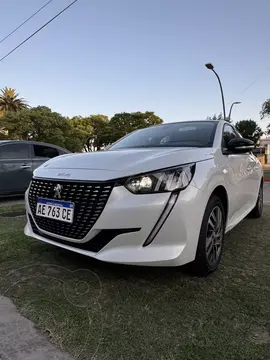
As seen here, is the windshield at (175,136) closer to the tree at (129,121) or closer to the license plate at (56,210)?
the license plate at (56,210)

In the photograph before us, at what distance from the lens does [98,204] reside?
2.13m

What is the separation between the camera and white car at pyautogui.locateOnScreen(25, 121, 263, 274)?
209 cm

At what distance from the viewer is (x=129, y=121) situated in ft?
153

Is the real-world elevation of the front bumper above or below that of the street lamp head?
below

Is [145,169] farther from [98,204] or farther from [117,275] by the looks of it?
[117,275]

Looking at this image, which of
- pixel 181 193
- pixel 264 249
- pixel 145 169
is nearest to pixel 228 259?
pixel 264 249

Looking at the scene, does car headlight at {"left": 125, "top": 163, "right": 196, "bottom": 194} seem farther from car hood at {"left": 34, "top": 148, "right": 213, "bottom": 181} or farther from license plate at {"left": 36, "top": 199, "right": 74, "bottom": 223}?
license plate at {"left": 36, "top": 199, "right": 74, "bottom": 223}

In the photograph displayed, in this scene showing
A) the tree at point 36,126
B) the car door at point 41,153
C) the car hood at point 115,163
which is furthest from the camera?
the tree at point 36,126

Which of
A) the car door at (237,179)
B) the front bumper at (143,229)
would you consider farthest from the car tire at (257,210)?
the front bumper at (143,229)

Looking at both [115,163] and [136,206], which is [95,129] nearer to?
[115,163]

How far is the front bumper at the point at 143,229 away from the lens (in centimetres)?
207

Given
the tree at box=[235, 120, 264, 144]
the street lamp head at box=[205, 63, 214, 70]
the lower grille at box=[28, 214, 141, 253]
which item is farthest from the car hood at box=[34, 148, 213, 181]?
the tree at box=[235, 120, 264, 144]

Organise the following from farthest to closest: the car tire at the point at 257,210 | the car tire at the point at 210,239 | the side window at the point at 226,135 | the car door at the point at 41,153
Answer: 1. the car door at the point at 41,153
2. the car tire at the point at 257,210
3. the side window at the point at 226,135
4. the car tire at the point at 210,239

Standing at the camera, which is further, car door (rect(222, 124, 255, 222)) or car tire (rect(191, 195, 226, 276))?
car door (rect(222, 124, 255, 222))
